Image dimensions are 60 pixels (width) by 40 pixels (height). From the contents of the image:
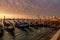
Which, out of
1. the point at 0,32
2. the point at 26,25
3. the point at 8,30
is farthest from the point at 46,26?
the point at 0,32

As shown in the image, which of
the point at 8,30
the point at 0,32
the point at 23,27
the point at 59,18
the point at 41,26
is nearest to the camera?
the point at 0,32

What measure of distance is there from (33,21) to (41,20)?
13.1ft

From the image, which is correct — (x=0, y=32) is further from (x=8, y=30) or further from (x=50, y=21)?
(x=50, y=21)

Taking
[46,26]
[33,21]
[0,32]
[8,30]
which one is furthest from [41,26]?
[0,32]

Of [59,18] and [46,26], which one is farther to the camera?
[46,26]

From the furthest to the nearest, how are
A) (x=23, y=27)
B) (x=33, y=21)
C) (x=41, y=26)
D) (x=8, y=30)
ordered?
(x=33, y=21)
(x=41, y=26)
(x=23, y=27)
(x=8, y=30)

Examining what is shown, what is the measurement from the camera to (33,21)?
56.3 m

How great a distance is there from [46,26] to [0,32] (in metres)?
21.7

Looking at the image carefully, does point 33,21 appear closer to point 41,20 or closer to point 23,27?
point 41,20

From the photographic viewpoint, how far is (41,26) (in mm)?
50781

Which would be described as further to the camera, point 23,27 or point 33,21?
point 33,21

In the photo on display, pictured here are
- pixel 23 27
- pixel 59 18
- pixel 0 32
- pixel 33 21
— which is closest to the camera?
pixel 0 32

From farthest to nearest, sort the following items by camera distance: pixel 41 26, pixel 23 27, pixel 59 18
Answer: pixel 41 26 < pixel 23 27 < pixel 59 18

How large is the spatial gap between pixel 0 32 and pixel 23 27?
672 inches
